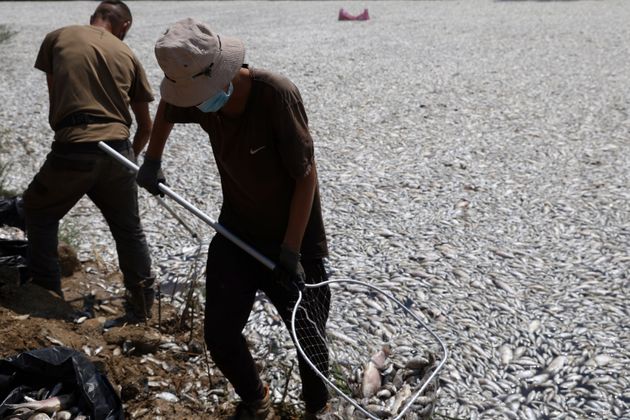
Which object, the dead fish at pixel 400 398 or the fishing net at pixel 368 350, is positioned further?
the dead fish at pixel 400 398

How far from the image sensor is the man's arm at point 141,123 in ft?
13.3

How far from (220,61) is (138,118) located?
1.72m

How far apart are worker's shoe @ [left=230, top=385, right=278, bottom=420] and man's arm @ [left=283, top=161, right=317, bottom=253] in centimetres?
77

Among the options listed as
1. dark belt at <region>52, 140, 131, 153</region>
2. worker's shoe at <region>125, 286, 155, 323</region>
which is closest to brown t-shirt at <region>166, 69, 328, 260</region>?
dark belt at <region>52, 140, 131, 153</region>

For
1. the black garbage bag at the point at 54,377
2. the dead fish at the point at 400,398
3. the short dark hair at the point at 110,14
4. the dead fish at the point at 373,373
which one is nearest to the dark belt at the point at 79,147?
the short dark hair at the point at 110,14

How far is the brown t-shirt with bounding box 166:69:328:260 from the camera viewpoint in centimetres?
254

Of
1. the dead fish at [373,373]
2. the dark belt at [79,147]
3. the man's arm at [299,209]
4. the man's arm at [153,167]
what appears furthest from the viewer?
the dark belt at [79,147]

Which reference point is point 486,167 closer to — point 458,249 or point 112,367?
point 458,249

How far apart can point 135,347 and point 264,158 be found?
4.87 ft

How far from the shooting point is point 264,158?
265 cm

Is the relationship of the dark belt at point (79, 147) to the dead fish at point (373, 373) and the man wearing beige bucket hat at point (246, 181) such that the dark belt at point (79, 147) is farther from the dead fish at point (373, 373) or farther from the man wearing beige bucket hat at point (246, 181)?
the dead fish at point (373, 373)

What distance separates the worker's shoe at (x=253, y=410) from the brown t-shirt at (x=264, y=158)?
0.66 metres

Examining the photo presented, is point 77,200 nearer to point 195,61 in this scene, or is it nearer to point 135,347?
point 135,347

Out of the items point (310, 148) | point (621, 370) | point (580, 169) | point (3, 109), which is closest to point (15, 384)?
point (310, 148)
